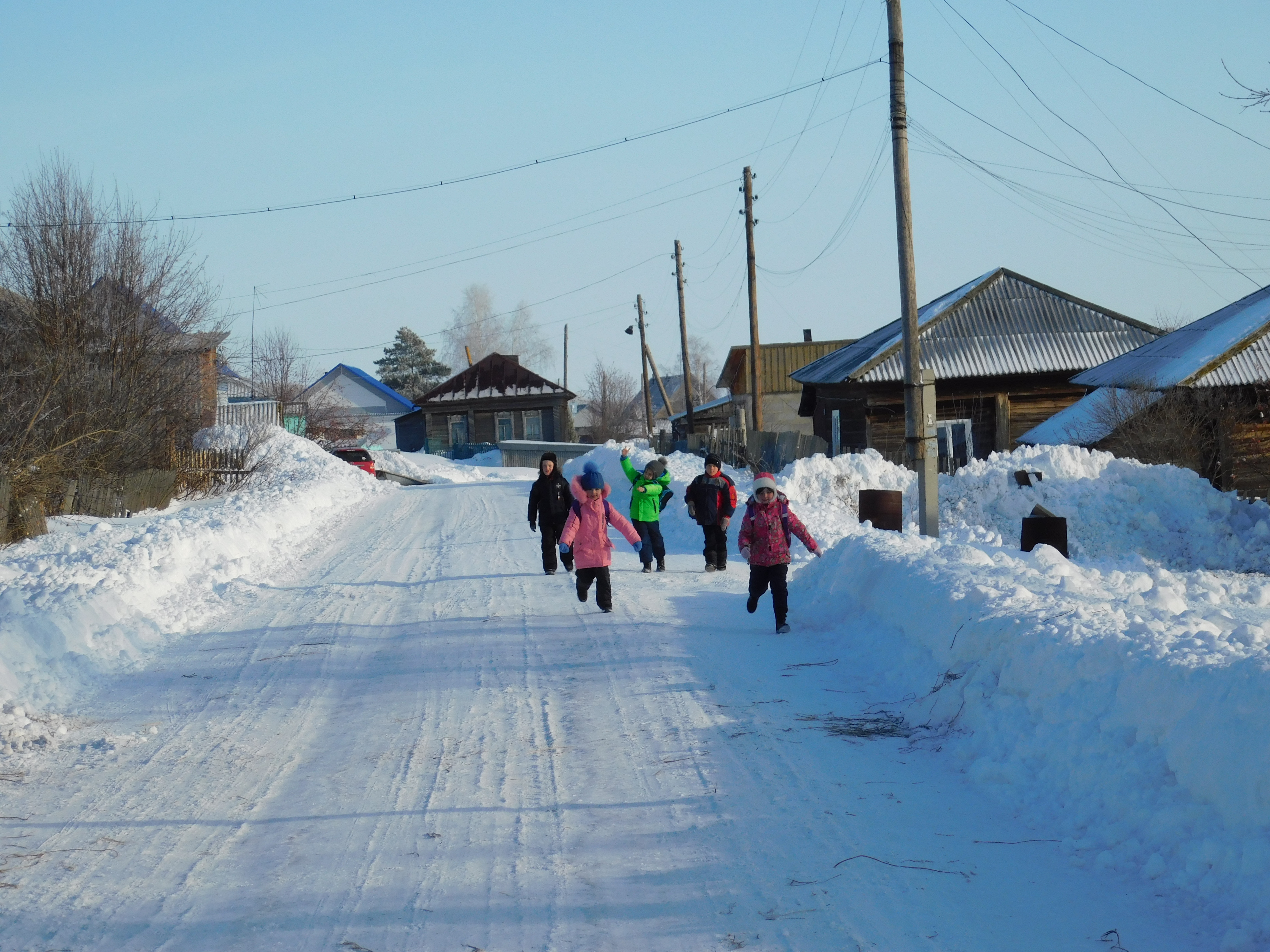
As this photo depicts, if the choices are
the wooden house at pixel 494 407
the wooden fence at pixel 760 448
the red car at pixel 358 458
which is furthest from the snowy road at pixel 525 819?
the wooden house at pixel 494 407

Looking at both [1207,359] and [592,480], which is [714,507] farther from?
[1207,359]

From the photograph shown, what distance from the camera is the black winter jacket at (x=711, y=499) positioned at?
1441cm

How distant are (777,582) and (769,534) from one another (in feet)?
1.58

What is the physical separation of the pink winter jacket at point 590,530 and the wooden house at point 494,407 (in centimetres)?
6008

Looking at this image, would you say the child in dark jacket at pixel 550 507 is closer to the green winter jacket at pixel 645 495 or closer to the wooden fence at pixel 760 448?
the green winter jacket at pixel 645 495

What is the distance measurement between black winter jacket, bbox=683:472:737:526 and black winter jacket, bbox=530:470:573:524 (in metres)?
1.60

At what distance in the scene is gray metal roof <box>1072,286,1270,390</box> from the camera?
25094mm

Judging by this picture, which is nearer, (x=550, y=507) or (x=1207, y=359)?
(x=550, y=507)

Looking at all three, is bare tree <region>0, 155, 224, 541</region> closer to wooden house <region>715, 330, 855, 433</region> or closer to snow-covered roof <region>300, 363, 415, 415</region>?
wooden house <region>715, 330, 855, 433</region>

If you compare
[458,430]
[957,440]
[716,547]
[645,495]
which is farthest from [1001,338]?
[458,430]

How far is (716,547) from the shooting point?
14.8 meters

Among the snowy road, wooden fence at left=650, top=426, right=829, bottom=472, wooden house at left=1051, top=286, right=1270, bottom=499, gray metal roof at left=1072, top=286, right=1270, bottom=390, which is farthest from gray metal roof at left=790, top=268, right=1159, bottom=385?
the snowy road

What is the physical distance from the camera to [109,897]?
4781 mm

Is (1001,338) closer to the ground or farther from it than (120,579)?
farther from it
